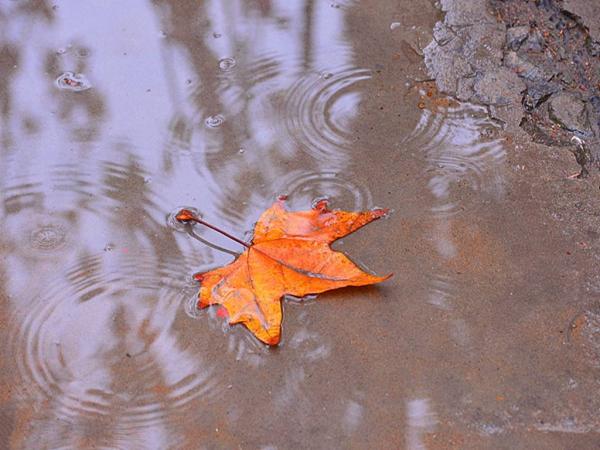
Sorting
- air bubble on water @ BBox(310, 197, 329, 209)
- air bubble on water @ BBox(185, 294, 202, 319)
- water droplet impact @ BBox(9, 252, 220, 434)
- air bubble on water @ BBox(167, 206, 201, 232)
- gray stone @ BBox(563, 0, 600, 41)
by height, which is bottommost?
water droplet impact @ BBox(9, 252, 220, 434)

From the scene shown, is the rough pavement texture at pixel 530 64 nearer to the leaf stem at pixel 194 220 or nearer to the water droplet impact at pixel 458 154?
the water droplet impact at pixel 458 154

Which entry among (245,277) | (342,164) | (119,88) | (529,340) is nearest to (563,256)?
(529,340)

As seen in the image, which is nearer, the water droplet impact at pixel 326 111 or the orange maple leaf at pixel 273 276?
the orange maple leaf at pixel 273 276

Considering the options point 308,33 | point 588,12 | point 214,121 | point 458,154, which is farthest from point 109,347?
point 588,12

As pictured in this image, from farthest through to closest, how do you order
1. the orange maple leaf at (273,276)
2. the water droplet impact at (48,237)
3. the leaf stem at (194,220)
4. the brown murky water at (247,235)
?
the water droplet impact at (48,237) → the leaf stem at (194,220) → the orange maple leaf at (273,276) → the brown murky water at (247,235)

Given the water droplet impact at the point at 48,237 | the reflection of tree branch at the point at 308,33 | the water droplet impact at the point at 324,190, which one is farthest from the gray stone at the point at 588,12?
the water droplet impact at the point at 48,237

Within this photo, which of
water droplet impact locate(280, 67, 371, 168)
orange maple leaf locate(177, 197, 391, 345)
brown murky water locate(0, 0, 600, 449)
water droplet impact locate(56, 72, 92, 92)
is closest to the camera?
brown murky water locate(0, 0, 600, 449)

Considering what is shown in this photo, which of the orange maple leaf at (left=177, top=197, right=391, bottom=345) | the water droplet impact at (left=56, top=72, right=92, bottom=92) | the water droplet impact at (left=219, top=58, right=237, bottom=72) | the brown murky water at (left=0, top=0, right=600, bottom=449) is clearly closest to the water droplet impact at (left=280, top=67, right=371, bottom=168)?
the brown murky water at (left=0, top=0, right=600, bottom=449)

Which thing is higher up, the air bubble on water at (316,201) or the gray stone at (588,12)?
the gray stone at (588,12)

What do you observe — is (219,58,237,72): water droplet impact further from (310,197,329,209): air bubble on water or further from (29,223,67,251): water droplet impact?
(29,223,67,251): water droplet impact
